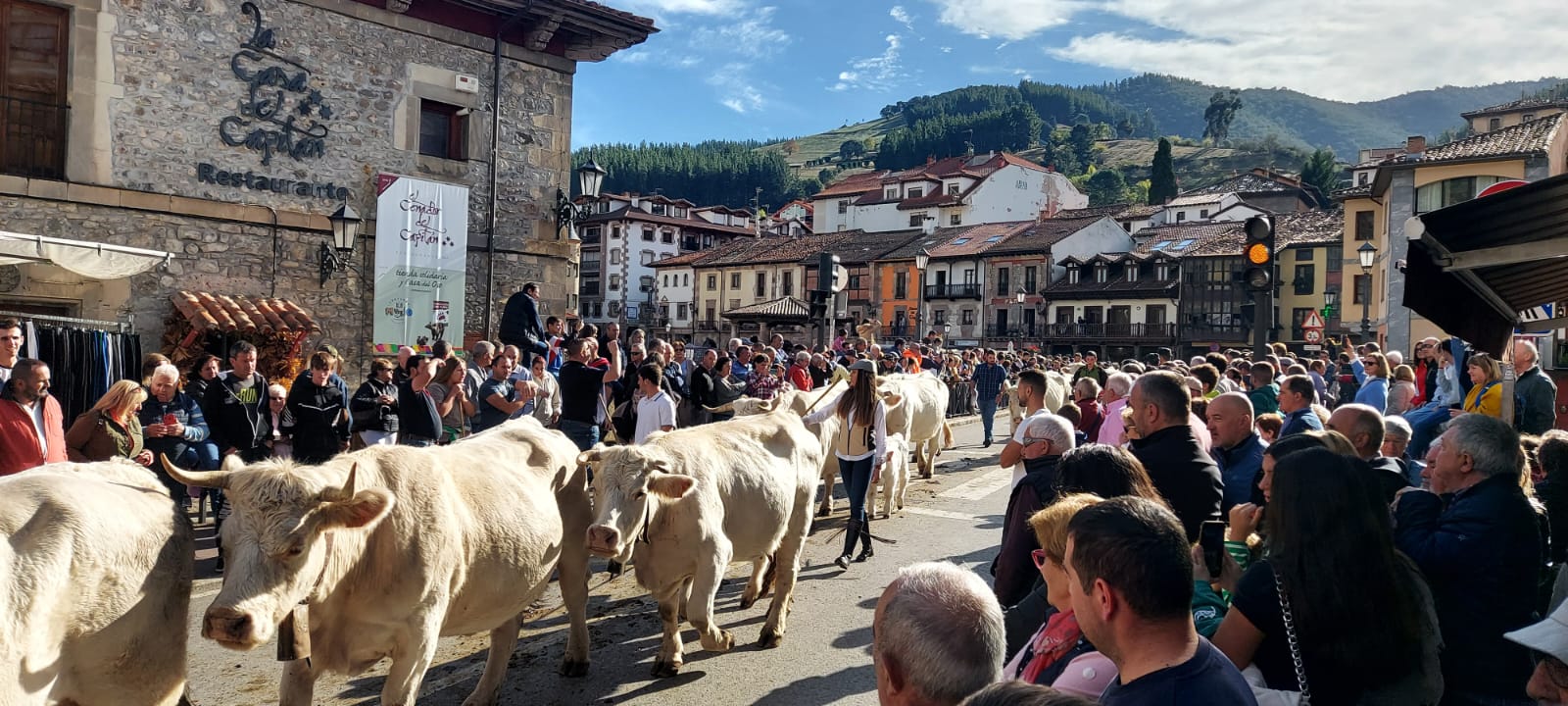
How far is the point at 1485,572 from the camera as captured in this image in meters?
3.45

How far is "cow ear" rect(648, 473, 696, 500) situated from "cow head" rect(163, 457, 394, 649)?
1.79m

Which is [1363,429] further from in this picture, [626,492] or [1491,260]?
[626,492]

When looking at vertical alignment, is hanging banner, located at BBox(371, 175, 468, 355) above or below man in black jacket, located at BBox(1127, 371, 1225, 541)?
above

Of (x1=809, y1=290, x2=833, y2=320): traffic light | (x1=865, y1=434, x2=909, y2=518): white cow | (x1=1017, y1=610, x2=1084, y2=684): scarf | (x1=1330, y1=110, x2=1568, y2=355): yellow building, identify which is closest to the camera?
(x1=1017, y1=610, x2=1084, y2=684): scarf

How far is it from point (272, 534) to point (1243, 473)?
483cm

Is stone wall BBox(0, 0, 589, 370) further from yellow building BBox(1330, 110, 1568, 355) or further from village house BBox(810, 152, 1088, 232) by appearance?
village house BBox(810, 152, 1088, 232)

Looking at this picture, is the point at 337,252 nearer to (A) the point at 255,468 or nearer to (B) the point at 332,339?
(B) the point at 332,339

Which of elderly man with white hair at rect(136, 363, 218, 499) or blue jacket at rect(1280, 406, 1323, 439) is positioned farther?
elderly man with white hair at rect(136, 363, 218, 499)

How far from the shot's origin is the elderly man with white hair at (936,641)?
85.0 inches

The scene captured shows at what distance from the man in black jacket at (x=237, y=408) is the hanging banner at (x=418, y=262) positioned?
21.3 ft

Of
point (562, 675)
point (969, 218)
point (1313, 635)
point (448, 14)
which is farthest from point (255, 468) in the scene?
point (969, 218)

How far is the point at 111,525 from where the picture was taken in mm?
3453

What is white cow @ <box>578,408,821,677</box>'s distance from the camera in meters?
5.41

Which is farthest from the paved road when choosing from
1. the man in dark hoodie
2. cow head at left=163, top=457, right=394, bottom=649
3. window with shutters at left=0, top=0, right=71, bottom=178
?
window with shutters at left=0, top=0, right=71, bottom=178
